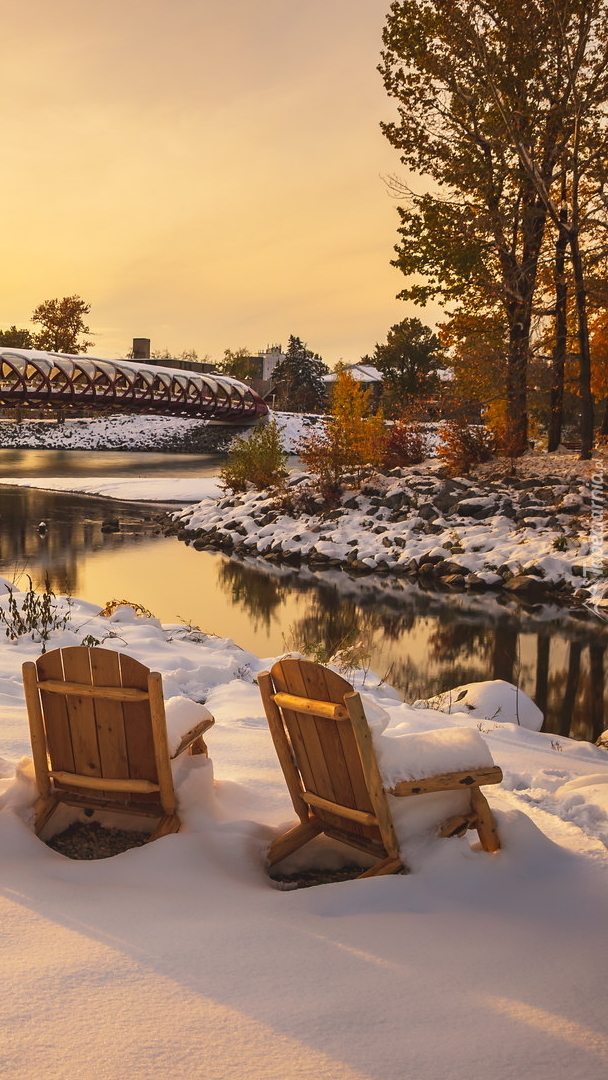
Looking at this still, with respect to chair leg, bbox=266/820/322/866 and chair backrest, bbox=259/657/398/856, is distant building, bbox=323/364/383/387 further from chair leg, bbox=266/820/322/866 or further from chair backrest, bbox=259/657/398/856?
chair leg, bbox=266/820/322/866

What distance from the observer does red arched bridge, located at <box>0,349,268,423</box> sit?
35938 millimetres

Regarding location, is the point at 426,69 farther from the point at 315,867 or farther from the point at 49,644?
the point at 315,867

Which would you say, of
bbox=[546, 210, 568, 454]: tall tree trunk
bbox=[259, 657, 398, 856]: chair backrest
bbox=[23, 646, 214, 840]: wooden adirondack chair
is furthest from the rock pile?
bbox=[23, 646, 214, 840]: wooden adirondack chair

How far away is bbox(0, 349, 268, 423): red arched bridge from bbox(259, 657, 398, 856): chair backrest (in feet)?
110

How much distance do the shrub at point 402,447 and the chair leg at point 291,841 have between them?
18.3 m

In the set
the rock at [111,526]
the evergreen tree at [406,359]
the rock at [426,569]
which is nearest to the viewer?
the rock at [426,569]

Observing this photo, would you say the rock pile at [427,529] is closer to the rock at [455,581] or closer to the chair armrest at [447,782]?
Answer: the rock at [455,581]

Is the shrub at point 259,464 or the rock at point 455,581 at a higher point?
the shrub at point 259,464

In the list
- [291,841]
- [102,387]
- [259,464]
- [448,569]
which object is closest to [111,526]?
[259,464]

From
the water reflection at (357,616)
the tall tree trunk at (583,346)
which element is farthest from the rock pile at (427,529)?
the tall tree trunk at (583,346)

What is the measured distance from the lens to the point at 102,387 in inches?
1575

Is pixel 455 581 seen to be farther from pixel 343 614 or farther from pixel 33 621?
pixel 33 621

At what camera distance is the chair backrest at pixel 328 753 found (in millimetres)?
3148

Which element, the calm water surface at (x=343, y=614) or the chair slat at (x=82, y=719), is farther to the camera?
the calm water surface at (x=343, y=614)
